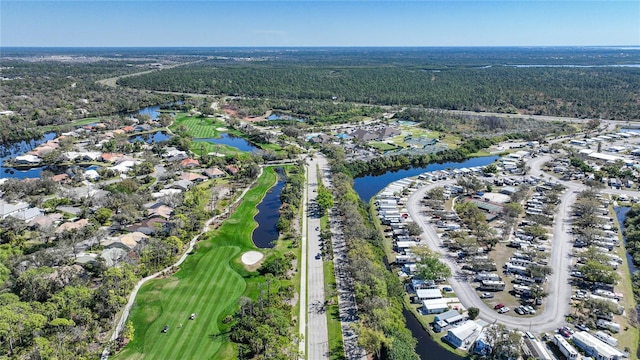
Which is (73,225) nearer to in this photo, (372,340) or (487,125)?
(372,340)

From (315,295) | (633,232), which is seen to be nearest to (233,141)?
(315,295)

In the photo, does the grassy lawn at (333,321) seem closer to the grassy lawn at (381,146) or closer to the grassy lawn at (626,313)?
the grassy lawn at (626,313)

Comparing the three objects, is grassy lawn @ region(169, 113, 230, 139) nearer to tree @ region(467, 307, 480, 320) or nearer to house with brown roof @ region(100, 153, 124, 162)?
house with brown roof @ region(100, 153, 124, 162)

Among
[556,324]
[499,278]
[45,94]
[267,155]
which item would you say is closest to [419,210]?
[499,278]

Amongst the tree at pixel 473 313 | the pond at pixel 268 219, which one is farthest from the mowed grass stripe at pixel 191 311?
the tree at pixel 473 313

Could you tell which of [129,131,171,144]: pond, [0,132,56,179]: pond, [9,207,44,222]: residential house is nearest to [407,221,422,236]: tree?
[9,207,44,222]: residential house
